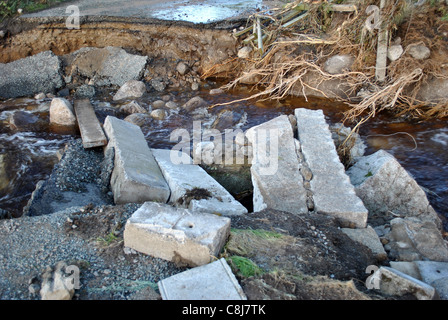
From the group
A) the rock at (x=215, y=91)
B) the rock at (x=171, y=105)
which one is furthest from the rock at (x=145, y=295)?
the rock at (x=215, y=91)

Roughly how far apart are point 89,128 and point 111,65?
132 inches

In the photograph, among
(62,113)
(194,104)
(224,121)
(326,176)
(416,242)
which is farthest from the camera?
(194,104)

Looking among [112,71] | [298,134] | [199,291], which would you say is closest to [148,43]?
[112,71]

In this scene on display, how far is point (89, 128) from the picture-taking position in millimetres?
5777

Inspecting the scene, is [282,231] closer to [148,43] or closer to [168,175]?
[168,175]

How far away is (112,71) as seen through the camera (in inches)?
339

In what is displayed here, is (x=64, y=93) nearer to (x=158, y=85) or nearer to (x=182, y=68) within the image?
(x=158, y=85)

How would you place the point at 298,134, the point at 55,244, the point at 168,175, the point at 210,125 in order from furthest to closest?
1. the point at 210,125
2. the point at 298,134
3. the point at 168,175
4. the point at 55,244

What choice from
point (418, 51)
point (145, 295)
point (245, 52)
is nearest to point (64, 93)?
point (245, 52)

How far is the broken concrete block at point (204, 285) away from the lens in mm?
2588

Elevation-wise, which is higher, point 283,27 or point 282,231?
point 283,27

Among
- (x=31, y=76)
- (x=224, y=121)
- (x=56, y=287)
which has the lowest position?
(x=224, y=121)

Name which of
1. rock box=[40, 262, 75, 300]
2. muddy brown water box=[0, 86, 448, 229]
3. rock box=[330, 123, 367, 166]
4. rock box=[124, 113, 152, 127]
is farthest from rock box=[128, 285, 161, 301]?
rock box=[124, 113, 152, 127]
